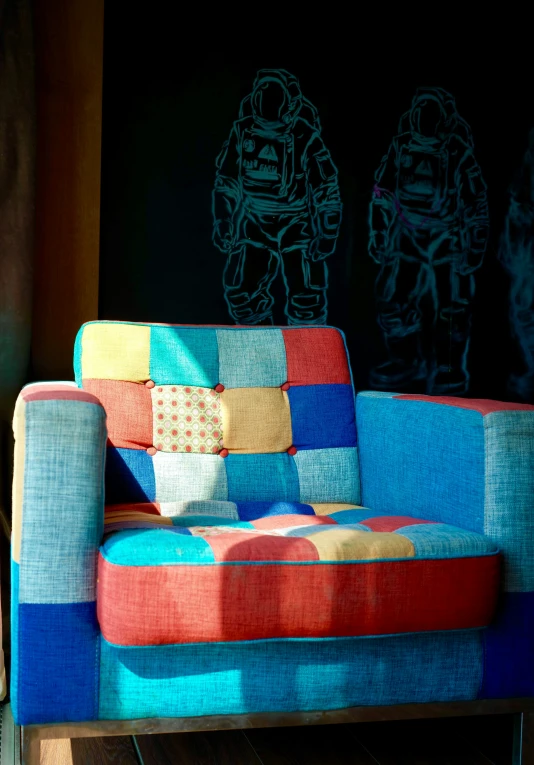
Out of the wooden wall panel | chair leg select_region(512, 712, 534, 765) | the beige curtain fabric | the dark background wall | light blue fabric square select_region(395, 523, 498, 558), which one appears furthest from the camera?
the dark background wall

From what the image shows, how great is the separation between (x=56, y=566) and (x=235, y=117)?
1.94 m

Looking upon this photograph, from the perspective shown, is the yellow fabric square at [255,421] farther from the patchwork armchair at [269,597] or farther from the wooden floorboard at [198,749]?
the wooden floorboard at [198,749]

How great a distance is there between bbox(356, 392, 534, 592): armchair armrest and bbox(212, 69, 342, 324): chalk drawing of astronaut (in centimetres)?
111

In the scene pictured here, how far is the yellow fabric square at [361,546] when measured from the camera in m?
1.42

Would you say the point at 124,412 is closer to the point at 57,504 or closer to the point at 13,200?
the point at 57,504

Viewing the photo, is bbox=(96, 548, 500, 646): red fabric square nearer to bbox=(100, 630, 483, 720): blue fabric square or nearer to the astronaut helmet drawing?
bbox=(100, 630, 483, 720): blue fabric square

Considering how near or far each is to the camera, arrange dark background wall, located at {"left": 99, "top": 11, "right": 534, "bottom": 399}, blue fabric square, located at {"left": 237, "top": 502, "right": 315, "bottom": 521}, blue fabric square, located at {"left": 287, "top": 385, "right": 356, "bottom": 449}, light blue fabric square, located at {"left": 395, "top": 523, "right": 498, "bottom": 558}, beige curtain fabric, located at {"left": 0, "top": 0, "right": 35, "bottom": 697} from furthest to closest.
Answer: dark background wall, located at {"left": 99, "top": 11, "right": 534, "bottom": 399}
beige curtain fabric, located at {"left": 0, "top": 0, "right": 35, "bottom": 697}
blue fabric square, located at {"left": 287, "top": 385, "right": 356, "bottom": 449}
blue fabric square, located at {"left": 237, "top": 502, "right": 315, "bottom": 521}
light blue fabric square, located at {"left": 395, "top": 523, "right": 498, "bottom": 558}

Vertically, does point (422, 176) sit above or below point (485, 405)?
above

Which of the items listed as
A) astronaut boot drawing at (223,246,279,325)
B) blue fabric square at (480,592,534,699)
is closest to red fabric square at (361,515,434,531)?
blue fabric square at (480,592,534,699)

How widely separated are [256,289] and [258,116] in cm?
61

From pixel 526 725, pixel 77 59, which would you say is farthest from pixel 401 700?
pixel 77 59

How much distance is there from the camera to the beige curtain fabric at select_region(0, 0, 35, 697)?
2.27 metres

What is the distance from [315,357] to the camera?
2170mm

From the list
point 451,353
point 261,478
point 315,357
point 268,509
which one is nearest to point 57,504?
point 268,509
